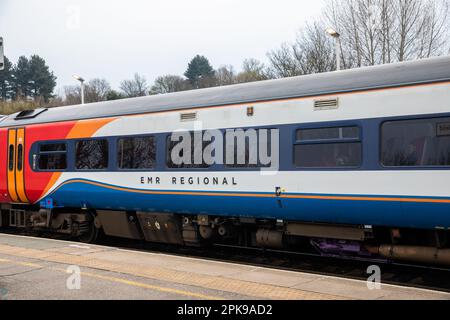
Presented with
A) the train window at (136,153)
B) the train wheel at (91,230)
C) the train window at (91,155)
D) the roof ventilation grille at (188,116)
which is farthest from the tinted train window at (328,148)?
the train wheel at (91,230)

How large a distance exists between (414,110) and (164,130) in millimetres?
4839

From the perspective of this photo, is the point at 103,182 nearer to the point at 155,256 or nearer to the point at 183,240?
the point at 183,240

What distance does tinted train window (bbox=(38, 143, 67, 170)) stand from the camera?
41.8 feet

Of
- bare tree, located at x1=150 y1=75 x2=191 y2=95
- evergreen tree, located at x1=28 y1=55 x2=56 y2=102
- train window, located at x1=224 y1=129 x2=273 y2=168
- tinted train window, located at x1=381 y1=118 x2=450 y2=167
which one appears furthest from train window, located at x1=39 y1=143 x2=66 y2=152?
bare tree, located at x1=150 y1=75 x2=191 y2=95

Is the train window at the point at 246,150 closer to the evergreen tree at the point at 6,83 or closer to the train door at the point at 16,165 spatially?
the train door at the point at 16,165

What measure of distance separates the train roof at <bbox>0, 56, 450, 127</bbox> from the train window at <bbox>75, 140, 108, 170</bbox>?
598 mm

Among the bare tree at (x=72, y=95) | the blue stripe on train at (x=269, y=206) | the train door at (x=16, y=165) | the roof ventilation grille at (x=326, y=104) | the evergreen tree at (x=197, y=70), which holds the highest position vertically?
the evergreen tree at (x=197, y=70)

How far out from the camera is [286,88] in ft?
30.5

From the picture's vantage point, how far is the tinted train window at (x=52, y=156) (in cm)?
1273

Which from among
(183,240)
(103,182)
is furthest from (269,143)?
(103,182)

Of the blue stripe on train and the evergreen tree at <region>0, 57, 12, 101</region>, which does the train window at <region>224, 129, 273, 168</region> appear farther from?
the evergreen tree at <region>0, 57, 12, 101</region>

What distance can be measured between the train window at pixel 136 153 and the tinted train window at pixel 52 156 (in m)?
1.88

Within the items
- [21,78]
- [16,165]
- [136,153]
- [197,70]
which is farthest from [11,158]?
[197,70]

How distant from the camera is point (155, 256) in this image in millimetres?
9414
